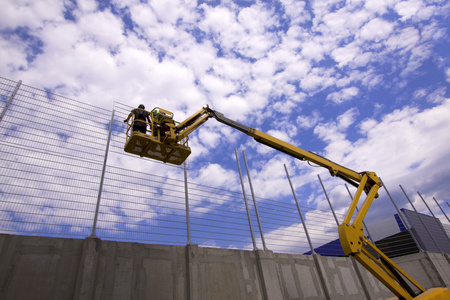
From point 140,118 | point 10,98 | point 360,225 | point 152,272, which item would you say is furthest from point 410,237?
point 10,98

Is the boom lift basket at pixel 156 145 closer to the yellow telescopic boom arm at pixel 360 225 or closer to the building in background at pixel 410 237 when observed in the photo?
the yellow telescopic boom arm at pixel 360 225

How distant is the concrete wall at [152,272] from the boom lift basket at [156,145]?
227 centimetres

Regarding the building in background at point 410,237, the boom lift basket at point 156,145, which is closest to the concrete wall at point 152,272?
the building in background at point 410,237

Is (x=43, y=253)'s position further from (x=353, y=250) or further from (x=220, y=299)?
(x=353, y=250)

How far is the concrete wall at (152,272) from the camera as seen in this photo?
4821 millimetres

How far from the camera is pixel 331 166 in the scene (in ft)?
26.1

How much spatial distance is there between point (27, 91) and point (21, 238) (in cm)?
335

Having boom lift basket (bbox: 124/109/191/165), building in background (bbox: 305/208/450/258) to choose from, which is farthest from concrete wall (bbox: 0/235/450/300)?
boom lift basket (bbox: 124/109/191/165)

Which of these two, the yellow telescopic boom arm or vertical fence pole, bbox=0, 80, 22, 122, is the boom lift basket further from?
vertical fence pole, bbox=0, 80, 22, 122

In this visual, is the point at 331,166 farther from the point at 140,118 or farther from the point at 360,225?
the point at 140,118

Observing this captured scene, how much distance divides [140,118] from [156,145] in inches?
38.6

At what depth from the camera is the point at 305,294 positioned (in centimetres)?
840

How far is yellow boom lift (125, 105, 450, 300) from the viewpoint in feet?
19.4

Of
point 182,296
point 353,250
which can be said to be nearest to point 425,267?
point 353,250
